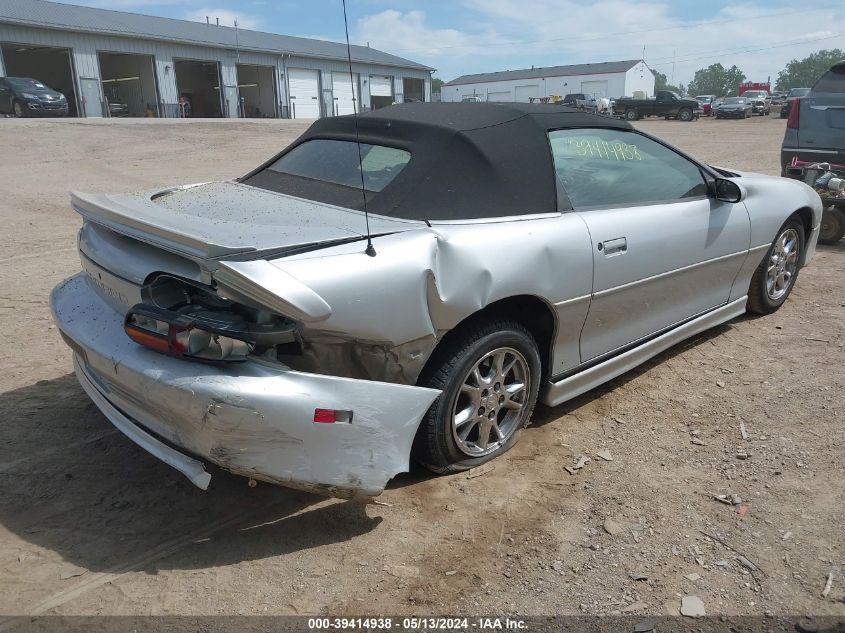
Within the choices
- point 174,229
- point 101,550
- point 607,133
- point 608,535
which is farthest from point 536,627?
point 607,133

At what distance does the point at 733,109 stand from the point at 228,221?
41269 mm

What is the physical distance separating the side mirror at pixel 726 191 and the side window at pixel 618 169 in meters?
0.07

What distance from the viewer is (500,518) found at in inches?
106

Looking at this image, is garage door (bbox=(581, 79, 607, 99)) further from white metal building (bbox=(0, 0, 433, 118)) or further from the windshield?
the windshield

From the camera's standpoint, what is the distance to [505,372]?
9.93 feet

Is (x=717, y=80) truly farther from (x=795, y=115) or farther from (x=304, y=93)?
(x=795, y=115)

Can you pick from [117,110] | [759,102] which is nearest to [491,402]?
[117,110]

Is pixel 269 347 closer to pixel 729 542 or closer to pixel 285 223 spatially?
pixel 285 223

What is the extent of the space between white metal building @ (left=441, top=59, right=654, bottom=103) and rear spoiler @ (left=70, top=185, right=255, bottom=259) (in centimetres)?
6489

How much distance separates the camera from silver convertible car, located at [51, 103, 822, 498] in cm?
224

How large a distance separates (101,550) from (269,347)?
1.03 metres

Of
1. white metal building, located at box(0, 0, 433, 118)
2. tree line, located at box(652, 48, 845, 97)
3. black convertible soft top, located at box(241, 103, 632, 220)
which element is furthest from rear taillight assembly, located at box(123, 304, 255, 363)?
tree line, located at box(652, 48, 845, 97)

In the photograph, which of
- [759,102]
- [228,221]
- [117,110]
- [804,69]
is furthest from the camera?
[804,69]

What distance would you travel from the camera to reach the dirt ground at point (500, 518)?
2268 millimetres
